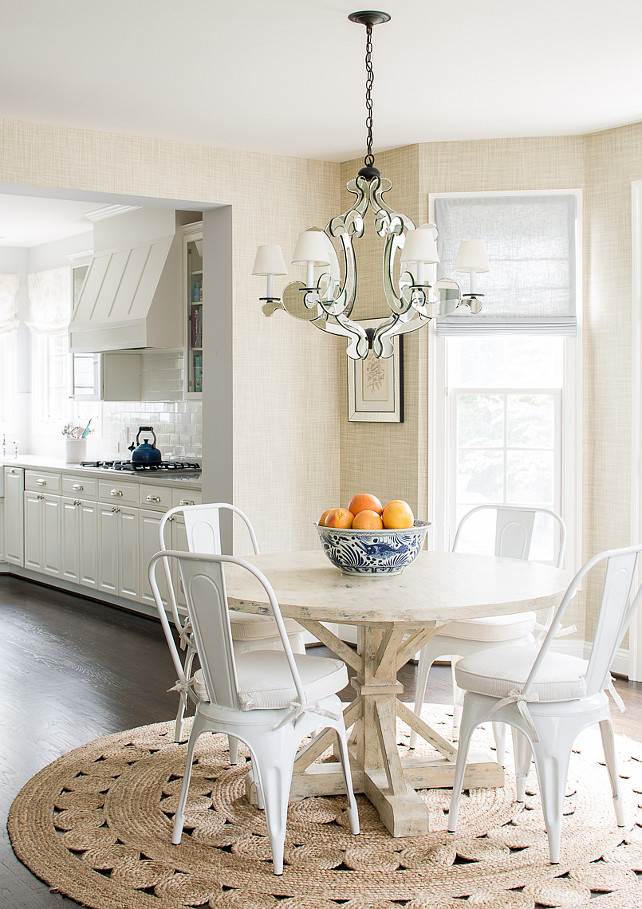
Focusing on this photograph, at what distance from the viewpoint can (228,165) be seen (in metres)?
4.87

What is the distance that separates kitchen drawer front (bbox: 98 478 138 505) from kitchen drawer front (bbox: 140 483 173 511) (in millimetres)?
80

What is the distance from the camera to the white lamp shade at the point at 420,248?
2.71 meters

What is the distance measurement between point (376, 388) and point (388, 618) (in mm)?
2589

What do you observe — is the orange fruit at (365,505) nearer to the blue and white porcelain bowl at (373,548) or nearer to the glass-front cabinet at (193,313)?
the blue and white porcelain bowl at (373,548)

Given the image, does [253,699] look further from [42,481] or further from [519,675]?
[42,481]

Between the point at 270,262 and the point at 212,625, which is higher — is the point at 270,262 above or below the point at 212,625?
above

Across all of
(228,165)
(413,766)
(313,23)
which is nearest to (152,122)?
(228,165)

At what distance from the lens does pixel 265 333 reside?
16.4ft

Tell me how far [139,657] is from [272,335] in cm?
182

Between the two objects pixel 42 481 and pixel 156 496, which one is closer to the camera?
pixel 156 496

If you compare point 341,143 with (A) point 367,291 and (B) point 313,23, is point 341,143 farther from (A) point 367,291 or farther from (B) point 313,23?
(B) point 313,23

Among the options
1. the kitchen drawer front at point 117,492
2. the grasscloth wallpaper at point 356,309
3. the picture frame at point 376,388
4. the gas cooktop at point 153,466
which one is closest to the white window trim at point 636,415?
the grasscloth wallpaper at point 356,309

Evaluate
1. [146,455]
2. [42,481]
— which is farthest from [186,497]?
[42,481]

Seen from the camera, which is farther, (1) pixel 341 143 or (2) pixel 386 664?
(1) pixel 341 143
